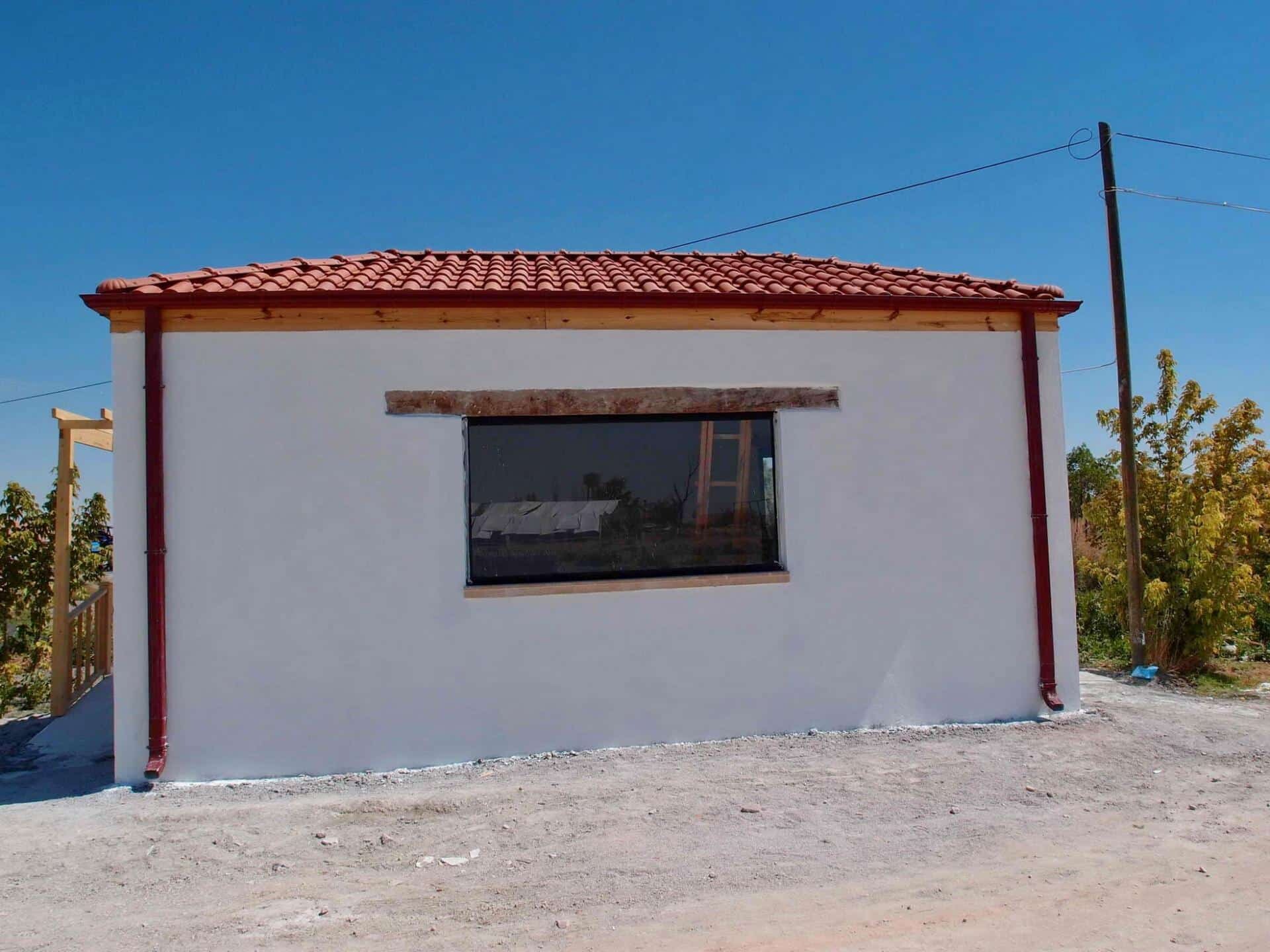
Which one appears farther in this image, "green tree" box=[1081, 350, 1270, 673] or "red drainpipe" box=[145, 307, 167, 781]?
"green tree" box=[1081, 350, 1270, 673]

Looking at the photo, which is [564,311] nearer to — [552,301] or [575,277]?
[552,301]

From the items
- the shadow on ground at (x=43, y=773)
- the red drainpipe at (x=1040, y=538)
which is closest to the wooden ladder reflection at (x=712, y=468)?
the red drainpipe at (x=1040, y=538)

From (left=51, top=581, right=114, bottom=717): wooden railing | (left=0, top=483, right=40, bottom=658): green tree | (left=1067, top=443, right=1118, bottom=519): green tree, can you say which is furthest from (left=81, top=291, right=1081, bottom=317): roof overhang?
(left=1067, top=443, right=1118, bottom=519): green tree

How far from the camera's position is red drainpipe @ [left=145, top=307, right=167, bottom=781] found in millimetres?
5656

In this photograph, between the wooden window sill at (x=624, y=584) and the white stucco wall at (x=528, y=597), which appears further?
the wooden window sill at (x=624, y=584)

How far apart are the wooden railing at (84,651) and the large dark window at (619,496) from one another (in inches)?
168

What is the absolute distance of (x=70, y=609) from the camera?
8.30 m

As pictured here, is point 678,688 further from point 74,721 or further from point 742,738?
point 74,721

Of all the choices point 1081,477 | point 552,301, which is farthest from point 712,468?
point 1081,477

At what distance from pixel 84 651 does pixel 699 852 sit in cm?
706

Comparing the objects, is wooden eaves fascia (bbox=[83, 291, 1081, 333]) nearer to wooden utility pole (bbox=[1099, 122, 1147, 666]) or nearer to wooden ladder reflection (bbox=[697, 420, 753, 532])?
wooden ladder reflection (bbox=[697, 420, 753, 532])

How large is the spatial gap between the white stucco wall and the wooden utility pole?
2605 mm

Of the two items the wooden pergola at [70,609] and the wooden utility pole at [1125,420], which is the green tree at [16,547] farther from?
the wooden utility pole at [1125,420]

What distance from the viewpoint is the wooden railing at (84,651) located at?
7648 millimetres
